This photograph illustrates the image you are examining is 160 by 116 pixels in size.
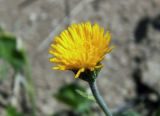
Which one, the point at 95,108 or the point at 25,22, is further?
the point at 25,22

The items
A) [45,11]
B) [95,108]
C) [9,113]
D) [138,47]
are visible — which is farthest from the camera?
[45,11]

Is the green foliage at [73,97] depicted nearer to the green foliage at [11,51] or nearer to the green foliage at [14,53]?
the green foliage at [14,53]

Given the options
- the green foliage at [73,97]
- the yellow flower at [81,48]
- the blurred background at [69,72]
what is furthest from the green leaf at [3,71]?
the yellow flower at [81,48]

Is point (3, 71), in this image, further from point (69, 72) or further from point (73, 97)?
point (73, 97)

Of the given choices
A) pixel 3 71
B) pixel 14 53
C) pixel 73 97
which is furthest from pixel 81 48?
pixel 3 71

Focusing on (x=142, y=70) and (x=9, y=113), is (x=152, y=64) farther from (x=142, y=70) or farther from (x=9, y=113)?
(x=9, y=113)

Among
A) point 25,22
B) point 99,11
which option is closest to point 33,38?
point 25,22
